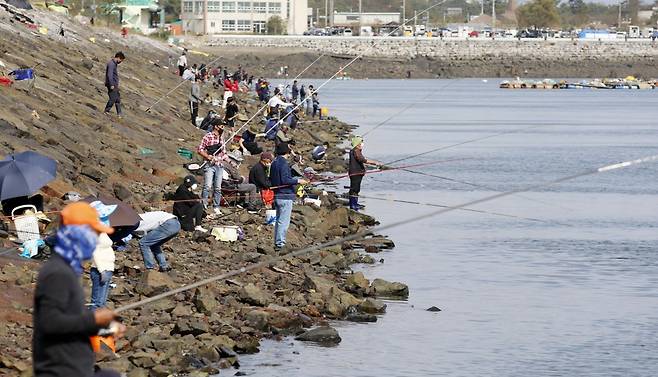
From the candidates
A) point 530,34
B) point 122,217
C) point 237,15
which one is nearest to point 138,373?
point 122,217

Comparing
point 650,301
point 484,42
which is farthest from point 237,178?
point 484,42

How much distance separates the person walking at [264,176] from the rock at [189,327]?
6.37 meters

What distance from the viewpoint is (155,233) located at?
1622 cm

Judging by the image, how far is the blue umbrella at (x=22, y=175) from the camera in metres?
16.3

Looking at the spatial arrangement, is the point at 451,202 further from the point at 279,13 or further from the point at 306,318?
the point at 279,13

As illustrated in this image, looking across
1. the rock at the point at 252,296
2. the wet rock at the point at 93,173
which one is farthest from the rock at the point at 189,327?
the wet rock at the point at 93,173

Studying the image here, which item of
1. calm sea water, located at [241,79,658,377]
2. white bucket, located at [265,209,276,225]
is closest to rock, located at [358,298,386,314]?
calm sea water, located at [241,79,658,377]

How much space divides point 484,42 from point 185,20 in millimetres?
33251

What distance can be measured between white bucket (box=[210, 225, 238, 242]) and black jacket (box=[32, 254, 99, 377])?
13.0 metres

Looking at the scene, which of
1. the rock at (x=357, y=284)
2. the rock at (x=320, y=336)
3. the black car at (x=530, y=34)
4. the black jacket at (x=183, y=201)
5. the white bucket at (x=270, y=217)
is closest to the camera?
the rock at (x=320, y=336)

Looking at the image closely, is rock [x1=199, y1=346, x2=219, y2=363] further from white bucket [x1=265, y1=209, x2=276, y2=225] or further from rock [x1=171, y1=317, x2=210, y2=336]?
white bucket [x1=265, y1=209, x2=276, y2=225]

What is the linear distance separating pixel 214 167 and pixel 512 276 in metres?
4.90

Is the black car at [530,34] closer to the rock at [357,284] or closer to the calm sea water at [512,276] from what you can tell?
the calm sea water at [512,276]

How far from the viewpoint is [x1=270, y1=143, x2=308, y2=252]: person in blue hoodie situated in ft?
63.8
